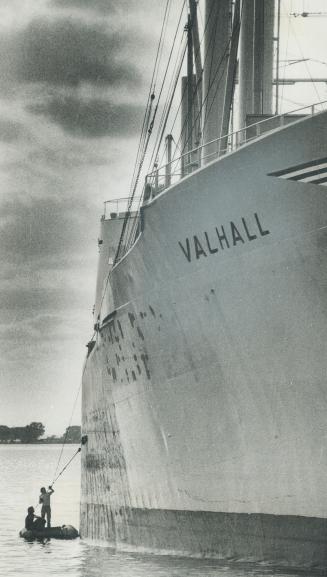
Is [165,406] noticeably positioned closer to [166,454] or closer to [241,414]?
[166,454]

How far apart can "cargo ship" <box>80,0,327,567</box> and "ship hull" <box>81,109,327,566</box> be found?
17 mm

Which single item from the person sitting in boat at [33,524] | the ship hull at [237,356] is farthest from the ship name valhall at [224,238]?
the person sitting in boat at [33,524]

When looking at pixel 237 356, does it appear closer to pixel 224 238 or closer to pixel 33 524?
pixel 224 238

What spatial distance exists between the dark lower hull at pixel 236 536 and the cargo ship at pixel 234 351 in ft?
0.06

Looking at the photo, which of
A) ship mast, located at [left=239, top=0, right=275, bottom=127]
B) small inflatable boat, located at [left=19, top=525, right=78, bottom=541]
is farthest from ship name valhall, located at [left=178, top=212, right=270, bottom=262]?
small inflatable boat, located at [left=19, top=525, right=78, bottom=541]

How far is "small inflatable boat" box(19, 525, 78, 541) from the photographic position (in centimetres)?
1892

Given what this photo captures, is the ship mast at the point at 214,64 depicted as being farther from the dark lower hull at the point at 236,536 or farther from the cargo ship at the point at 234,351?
the dark lower hull at the point at 236,536

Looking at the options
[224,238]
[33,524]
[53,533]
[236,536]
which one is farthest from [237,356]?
[33,524]

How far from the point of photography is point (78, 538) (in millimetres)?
19047

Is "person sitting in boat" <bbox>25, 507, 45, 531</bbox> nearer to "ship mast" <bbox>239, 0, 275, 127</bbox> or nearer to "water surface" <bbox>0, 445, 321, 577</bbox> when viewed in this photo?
"water surface" <bbox>0, 445, 321, 577</bbox>

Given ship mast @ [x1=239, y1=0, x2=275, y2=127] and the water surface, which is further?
ship mast @ [x1=239, y1=0, x2=275, y2=127]

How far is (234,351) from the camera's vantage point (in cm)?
1013

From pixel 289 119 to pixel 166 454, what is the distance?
4833 millimetres

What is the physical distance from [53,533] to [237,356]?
10.7 m
